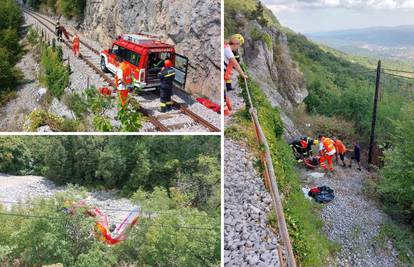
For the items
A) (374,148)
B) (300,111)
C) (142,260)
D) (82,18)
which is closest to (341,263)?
(142,260)

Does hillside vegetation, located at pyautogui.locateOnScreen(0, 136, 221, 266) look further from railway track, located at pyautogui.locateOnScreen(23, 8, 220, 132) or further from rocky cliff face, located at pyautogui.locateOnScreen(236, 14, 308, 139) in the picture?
rocky cliff face, located at pyautogui.locateOnScreen(236, 14, 308, 139)

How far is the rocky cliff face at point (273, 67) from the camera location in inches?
874

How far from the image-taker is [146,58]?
38.1 ft

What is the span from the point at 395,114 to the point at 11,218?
23.5m

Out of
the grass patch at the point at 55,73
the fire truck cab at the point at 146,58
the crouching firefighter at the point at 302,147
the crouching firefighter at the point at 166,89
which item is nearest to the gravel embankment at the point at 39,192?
the grass patch at the point at 55,73

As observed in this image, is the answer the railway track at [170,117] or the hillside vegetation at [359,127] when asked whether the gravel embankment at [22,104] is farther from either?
the hillside vegetation at [359,127]

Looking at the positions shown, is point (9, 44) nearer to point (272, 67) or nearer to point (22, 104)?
point (22, 104)

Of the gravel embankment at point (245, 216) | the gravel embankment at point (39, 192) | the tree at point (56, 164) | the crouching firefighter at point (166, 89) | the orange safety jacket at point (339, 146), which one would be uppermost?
the crouching firefighter at point (166, 89)

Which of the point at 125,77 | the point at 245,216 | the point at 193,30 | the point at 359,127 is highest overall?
the point at 193,30

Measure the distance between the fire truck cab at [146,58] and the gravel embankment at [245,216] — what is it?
118 inches

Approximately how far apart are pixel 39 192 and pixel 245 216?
16.1 metres

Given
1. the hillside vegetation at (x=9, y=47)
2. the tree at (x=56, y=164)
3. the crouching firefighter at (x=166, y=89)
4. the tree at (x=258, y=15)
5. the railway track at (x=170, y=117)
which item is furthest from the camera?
the tree at (x=258, y=15)

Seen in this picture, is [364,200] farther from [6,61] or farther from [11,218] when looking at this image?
[6,61]

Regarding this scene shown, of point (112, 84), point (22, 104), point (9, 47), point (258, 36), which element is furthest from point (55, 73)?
point (258, 36)
